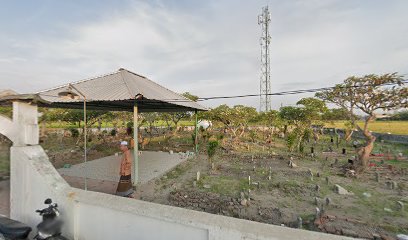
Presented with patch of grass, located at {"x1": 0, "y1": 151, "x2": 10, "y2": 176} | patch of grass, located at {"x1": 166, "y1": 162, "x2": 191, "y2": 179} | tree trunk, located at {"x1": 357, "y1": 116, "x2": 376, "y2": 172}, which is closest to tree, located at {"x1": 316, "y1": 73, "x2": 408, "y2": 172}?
tree trunk, located at {"x1": 357, "y1": 116, "x2": 376, "y2": 172}

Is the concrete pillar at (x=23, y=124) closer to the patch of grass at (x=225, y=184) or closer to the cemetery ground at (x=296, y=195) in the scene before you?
the cemetery ground at (x=296, y=195)

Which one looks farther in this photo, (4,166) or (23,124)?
(4,166)

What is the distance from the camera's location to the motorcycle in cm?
324

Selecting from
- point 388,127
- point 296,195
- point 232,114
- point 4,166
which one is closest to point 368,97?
point 296,195

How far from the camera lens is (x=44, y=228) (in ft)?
10.6

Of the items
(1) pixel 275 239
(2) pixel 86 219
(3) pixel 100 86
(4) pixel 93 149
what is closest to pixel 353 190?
(1) pixel 275 239

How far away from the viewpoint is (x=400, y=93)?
9984 mm

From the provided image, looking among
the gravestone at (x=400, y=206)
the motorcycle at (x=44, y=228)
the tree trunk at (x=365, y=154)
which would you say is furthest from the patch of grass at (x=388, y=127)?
the motorcycle at (x=44, y=228)

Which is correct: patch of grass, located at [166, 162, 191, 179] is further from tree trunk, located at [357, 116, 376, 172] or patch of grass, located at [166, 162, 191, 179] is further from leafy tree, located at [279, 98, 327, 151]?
leafy tree, located at [279, 98, 327, 151]

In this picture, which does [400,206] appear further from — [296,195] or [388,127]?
[388,127]

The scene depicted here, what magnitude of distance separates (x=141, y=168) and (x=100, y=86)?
452 centimetres

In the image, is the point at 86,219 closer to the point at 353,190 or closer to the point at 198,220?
the point at 198,220

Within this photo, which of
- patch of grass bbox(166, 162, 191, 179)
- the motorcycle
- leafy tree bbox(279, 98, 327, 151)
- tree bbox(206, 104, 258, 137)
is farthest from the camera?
tree bbox(206, 104, 258, 137)

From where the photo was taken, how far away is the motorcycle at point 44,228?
10.6 feet
